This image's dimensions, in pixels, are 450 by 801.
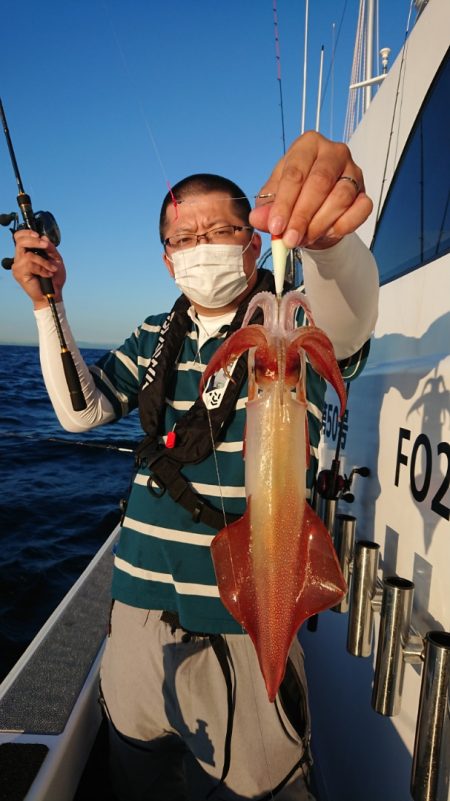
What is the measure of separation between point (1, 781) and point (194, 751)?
3.54 ft

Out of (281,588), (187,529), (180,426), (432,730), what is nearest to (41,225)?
(180,426)

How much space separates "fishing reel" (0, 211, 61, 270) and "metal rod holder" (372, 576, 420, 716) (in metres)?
2.67

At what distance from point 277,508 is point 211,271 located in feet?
4.99

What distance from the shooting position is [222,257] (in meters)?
2.49

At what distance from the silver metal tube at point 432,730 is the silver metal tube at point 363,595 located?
41cm

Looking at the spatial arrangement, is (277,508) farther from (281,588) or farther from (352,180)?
(352,180)

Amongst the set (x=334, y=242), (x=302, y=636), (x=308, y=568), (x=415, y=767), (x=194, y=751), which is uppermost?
(x=334, y=242)

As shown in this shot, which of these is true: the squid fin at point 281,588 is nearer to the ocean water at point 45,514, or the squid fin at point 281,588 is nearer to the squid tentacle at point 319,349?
the squid tentacle at point 319,349

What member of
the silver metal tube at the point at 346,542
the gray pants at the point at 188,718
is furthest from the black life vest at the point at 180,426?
the gray pants at the point at 188,718

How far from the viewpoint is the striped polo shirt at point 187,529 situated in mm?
2301

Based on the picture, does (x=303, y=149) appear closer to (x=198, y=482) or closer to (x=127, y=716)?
(x=198, y=482)

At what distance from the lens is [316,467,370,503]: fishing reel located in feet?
8.36

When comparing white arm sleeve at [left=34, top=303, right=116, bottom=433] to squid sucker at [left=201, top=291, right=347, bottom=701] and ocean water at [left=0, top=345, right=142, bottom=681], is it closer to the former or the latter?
squid sucker at [left=201, top=291, right=347, bottom=701]

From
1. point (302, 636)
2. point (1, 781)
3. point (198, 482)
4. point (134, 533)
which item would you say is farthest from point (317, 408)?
point (302, 636)
